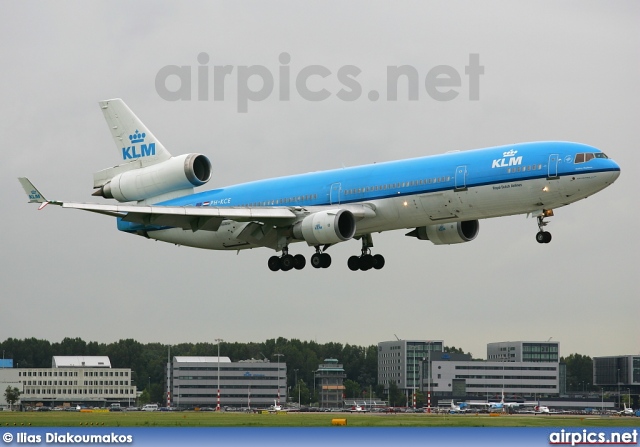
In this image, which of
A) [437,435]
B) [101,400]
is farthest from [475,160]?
[101,400]

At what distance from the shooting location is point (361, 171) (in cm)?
7138

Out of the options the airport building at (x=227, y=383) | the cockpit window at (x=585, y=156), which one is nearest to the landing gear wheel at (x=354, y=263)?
the cockpit window at (x=585, y=156)

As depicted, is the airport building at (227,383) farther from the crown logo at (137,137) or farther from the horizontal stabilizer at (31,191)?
the horizontal stabilizer at (31,191)

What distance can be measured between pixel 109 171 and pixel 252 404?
108647 mm

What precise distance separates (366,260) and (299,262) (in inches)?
219

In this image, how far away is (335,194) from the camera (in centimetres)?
7162

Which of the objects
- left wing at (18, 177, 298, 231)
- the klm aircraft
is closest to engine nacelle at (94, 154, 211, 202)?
the klm aircraft

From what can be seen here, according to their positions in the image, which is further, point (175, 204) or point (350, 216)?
point (175, 204)

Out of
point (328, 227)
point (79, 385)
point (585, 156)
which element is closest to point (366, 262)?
point (328, 227)

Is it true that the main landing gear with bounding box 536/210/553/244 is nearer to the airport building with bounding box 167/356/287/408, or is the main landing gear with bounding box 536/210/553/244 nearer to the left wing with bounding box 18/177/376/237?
the left wing with bounding box 18/177/376/237

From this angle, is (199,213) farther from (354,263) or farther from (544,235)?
(544,235)

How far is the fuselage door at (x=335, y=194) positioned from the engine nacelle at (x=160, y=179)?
11.5 meters

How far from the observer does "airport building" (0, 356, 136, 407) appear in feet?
618

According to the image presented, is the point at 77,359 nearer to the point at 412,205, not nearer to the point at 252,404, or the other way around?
the point at 252,404
